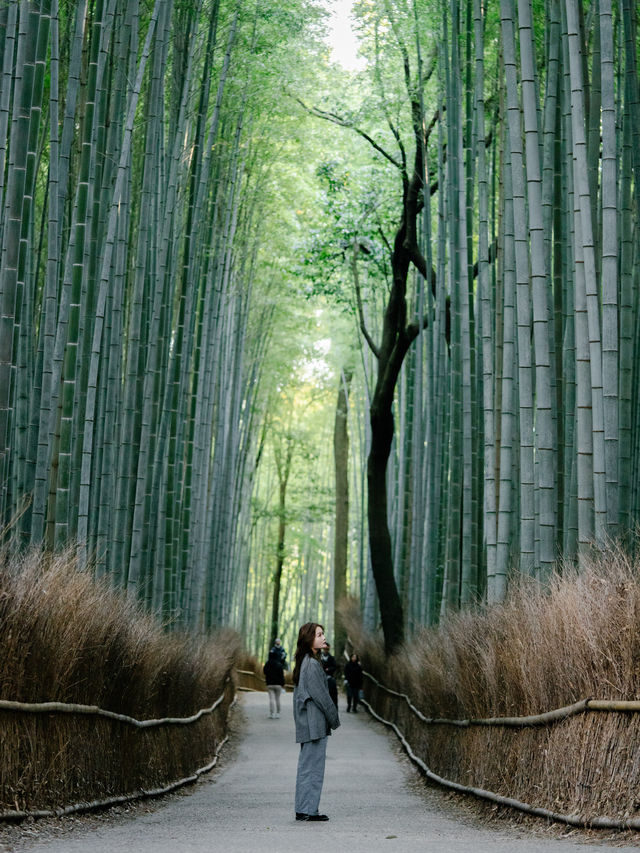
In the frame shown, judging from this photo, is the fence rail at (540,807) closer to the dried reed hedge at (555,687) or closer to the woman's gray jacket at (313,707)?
the dried reed hedge at (555,687)

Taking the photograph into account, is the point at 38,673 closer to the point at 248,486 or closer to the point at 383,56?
the point at 383,56

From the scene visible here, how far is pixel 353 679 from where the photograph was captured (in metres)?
14.2

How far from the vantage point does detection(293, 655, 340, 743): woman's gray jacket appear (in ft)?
16.9

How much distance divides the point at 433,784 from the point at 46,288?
3668 mm

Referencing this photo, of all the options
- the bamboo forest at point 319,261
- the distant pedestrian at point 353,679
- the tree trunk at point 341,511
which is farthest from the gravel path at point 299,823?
the tree trunk at point 341,511

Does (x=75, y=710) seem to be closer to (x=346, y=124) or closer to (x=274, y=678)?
(x=274, y=678)

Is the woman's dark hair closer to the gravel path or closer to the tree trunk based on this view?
the gravel path

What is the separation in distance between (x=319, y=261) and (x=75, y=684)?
9.55 meters

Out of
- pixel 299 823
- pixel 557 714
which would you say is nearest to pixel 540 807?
pixel 557 714

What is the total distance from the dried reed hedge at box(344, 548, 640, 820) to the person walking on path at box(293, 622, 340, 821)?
0.80 metres

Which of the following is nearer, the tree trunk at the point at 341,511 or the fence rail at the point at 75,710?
the fence rail at the point at 75,710

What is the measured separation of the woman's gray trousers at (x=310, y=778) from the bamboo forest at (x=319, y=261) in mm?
1391

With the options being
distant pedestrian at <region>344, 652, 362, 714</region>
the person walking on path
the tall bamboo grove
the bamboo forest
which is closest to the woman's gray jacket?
the person walking on path

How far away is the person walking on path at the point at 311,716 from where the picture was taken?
16.4 ft
